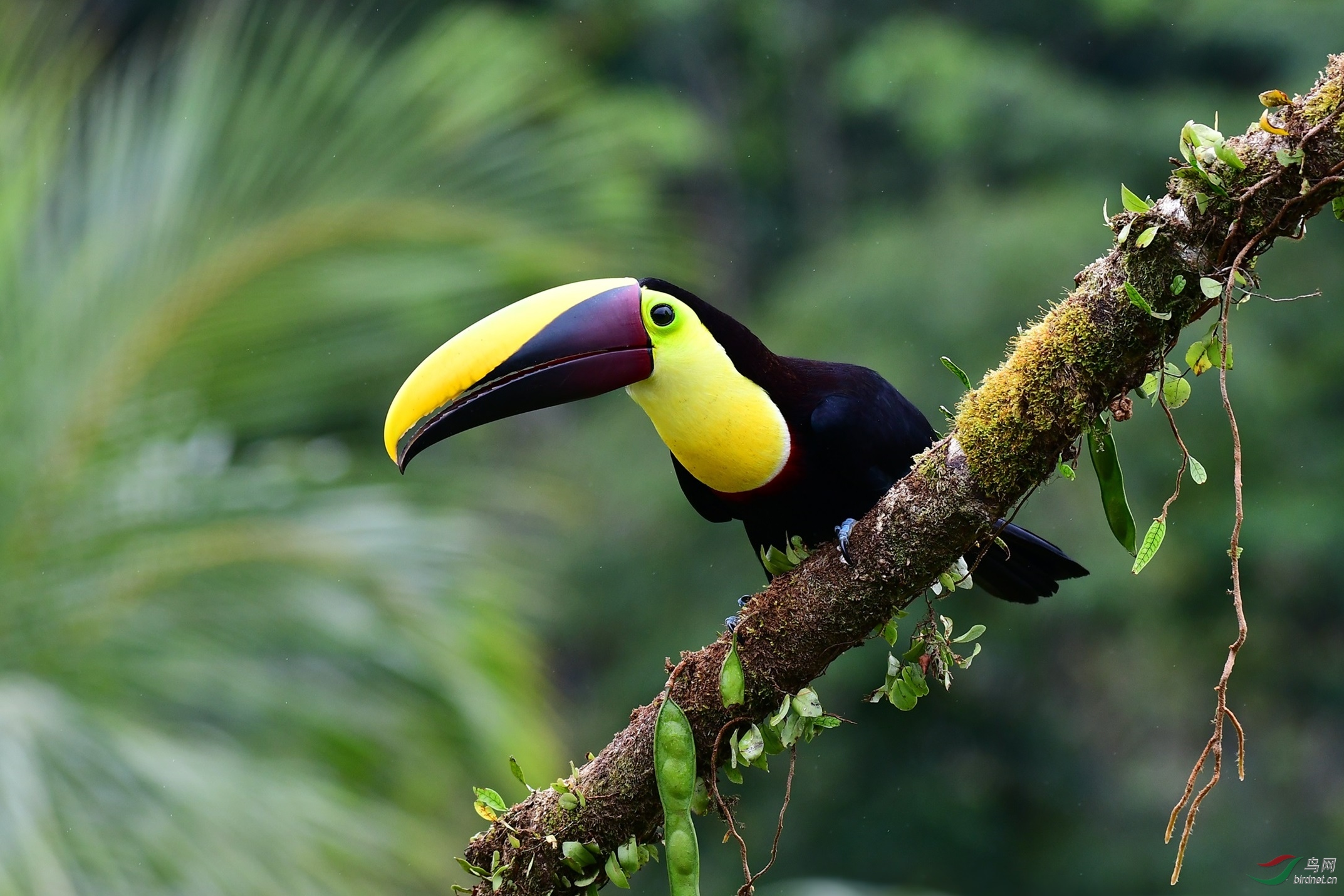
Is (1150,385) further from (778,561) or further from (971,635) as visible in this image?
(778,561)

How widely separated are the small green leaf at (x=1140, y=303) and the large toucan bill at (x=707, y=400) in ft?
2.49

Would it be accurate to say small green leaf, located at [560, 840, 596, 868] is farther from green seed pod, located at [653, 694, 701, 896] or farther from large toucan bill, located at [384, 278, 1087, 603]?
large toucan bill, located at [384, 278, 1087, 603]

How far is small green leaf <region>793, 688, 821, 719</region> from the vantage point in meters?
2.35

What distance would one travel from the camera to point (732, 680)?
7.72 ft

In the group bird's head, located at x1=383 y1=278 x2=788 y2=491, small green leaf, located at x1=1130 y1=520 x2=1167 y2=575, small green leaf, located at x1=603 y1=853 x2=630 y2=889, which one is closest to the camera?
small green leaf, located at x1=1130 y1=520 x2=1167 y2=575

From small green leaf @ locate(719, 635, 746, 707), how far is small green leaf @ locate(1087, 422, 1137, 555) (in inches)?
25.3

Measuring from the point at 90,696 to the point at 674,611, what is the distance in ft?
17.7

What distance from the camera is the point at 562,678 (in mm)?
11047

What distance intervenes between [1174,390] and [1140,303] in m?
0.18

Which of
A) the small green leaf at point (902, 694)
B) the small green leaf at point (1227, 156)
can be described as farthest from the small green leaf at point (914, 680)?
the small green leaf at point (1227, 156)

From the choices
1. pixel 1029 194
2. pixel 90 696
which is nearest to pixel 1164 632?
pixel 1029 194

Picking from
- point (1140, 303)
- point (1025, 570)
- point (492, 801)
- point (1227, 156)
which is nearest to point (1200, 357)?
point (1140, 303)

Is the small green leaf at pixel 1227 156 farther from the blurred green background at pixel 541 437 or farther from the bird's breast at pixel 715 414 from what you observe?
the blurred green background at pixel 541 437

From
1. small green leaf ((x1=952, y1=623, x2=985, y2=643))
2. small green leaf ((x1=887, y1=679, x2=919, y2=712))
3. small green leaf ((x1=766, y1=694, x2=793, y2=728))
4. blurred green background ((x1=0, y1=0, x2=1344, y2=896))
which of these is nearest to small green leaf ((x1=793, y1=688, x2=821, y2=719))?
small green leaf ((x1=766, y1=694, x2=793, y2=728))
